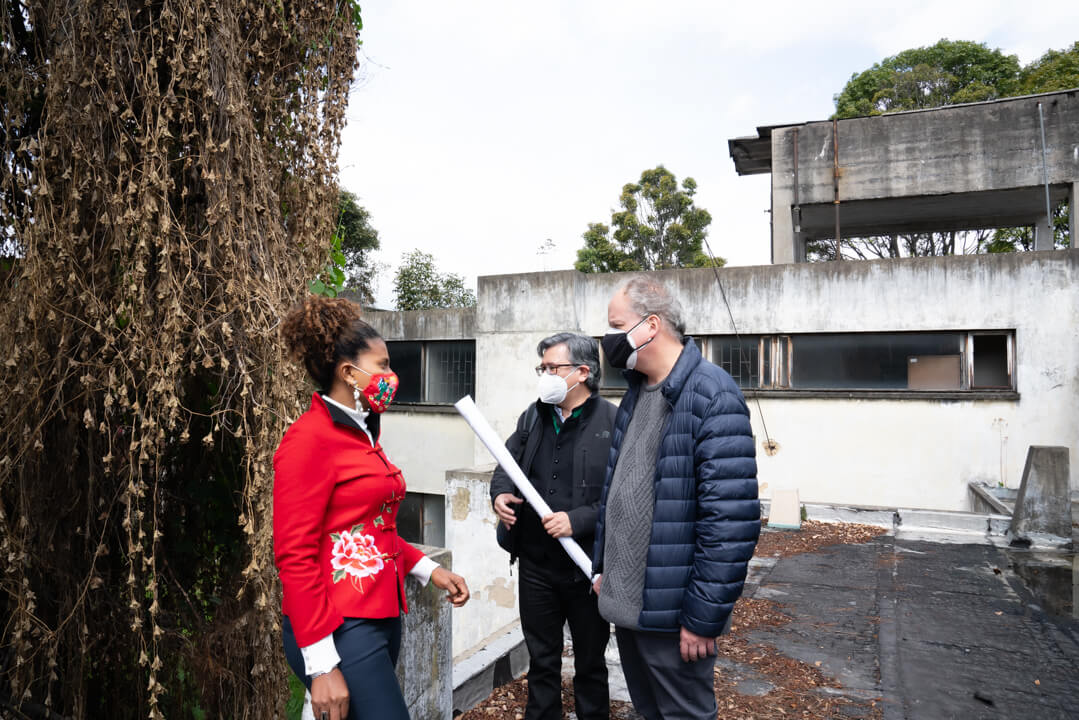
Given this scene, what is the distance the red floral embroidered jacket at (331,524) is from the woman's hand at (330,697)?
11 centimetres

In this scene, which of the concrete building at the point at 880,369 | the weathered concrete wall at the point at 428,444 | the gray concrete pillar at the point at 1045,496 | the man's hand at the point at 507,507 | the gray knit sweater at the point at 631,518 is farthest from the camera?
the weathered concrete wall at the point at 428,444

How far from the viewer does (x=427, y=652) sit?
295 centimetres

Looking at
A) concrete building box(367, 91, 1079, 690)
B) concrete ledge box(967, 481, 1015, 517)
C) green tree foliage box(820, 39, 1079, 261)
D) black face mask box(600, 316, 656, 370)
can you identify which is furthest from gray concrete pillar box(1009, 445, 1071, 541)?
green tree foliage box(820, 39, 1079, 261)

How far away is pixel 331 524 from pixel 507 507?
1.48 m

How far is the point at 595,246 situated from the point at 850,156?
25.9 metres

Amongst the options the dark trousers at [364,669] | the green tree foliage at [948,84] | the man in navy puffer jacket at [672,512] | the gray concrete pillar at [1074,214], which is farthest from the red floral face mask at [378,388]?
the green tree foliage at [948,84]

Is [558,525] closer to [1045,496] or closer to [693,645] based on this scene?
[693,645]

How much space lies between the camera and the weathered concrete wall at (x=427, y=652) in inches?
110

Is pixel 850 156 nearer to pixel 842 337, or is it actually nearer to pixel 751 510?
pixel 842 337

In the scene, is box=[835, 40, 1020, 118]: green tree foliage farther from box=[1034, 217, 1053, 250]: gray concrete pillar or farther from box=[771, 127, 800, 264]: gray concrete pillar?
box=[771, 127, 800, 264]: gray concrete pillar

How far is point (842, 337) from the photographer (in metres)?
11.6

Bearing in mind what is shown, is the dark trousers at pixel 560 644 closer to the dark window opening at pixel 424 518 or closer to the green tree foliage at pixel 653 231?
the dark window opening at pixel 424 518

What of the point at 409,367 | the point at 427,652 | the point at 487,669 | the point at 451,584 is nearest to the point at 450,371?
the point at 409,367

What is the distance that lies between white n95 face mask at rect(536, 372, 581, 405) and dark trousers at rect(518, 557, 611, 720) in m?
0.84
